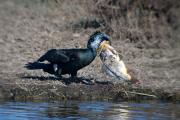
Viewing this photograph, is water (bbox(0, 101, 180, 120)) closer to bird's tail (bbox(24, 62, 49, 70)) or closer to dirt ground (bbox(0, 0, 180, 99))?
dirt ground (bbox(0, 0, 180, 99))

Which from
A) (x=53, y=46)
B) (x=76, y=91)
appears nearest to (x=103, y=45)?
(x=76, y=91)

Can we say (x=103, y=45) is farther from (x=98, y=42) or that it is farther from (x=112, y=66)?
(x=112, y=66)

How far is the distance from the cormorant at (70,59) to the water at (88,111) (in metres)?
0.94

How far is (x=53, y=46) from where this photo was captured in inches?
623

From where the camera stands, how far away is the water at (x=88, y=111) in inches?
401

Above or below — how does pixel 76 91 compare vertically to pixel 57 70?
below

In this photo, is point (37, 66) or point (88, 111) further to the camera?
point (37, 66)

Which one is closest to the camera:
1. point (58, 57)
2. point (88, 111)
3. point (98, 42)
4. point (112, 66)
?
point (88, 111)

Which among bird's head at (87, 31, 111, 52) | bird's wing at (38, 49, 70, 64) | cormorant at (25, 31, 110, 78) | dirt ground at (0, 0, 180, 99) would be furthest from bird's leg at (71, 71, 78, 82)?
bird's head at (87, 31, 111, 52)

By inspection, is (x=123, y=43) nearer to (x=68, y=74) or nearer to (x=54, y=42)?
(x=54, y=42)

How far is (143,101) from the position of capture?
12.0 m

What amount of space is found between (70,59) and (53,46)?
353 centimetres

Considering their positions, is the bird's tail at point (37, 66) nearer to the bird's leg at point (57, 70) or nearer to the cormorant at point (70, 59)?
the cormorant at point (70, 59)

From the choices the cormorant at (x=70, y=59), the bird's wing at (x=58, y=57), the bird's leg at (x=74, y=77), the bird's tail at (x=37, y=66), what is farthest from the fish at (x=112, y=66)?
the bird's tail at (x=37, y=66)
